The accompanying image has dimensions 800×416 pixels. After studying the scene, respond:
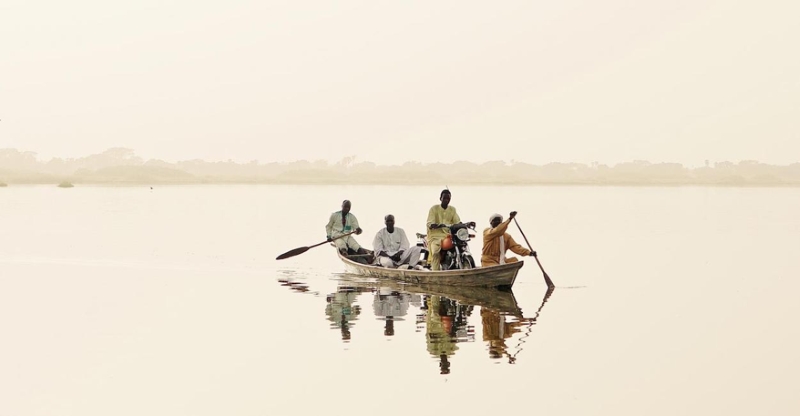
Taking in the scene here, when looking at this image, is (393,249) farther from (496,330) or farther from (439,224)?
(496,330)

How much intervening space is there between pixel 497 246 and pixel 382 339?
562cm

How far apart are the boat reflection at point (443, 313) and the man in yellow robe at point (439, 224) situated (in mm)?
752

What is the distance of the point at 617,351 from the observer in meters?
15.7

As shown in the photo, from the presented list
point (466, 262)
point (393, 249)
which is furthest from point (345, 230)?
point (466, 262)

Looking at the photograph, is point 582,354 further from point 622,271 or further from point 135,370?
point 622,271

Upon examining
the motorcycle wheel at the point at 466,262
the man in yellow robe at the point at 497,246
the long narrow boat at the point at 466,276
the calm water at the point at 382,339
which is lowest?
the calm water at the point at 382,339

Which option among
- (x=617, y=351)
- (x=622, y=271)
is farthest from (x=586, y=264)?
(x=617, y=351)

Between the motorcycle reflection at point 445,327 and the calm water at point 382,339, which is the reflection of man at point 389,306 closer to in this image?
the calm water at point 382,339

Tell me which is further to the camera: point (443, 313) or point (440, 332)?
point (443, 313)

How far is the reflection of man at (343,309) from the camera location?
17516 millimetres

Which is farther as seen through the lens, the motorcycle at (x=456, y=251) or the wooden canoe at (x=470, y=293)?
the motorcycle at (x=456, y=251)

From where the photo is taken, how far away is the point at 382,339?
1602 centimetres

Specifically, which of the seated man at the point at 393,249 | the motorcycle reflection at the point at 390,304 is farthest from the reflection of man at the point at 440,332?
the seated man at the point at 393,249

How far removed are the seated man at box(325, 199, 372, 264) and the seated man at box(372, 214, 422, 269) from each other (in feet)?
4.49
